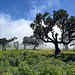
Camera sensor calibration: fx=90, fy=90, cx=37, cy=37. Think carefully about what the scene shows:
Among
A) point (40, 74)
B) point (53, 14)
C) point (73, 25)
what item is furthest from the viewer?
point (53, 14)

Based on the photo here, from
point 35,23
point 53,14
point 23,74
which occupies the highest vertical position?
point 53,14

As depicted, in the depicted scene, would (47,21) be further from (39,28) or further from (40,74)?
(40,74)

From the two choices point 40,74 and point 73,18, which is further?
point 73,18

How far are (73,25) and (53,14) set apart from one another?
834cm

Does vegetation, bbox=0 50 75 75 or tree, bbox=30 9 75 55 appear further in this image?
tree, bbox=30 9 75 55

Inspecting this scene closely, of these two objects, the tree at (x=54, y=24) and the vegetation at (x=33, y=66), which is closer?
the vegetation at (x=33, y=66)

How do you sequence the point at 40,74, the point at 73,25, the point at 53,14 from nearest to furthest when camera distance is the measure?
1. the point at 40,74
2. the point at 73,25
3. the point at 53,14

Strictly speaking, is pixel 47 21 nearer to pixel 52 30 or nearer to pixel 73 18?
pixel 52 30

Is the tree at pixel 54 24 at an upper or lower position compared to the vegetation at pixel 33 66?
upper

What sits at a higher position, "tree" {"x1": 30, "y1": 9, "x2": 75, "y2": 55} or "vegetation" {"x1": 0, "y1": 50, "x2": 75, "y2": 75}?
"tree" {"x1": 30, "y1": 9, "x2": 75, "y2": 55}

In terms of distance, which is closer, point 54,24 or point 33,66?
point 33,66

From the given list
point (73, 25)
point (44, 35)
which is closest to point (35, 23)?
point (44, 35)

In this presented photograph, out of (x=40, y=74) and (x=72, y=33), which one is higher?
(x=72, y=33)

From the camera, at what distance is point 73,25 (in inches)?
1252
